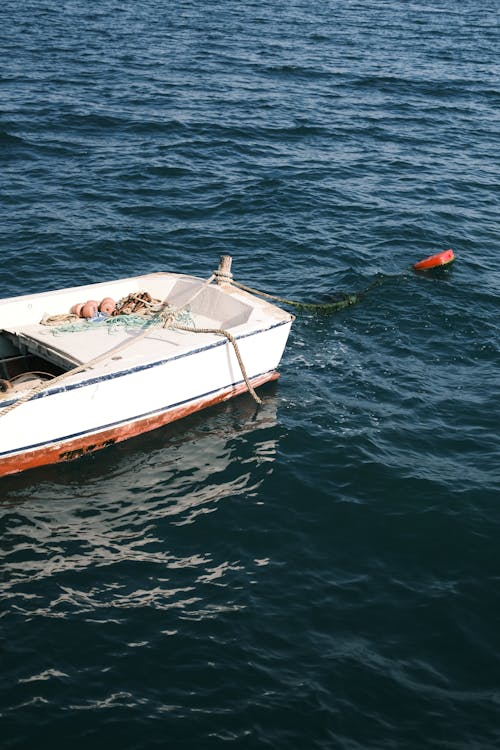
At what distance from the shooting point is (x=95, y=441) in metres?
15.2

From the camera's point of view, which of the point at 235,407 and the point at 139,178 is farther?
the point at 139,178

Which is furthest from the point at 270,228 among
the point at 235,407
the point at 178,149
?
the point at 235,407

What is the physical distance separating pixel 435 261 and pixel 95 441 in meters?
11.9

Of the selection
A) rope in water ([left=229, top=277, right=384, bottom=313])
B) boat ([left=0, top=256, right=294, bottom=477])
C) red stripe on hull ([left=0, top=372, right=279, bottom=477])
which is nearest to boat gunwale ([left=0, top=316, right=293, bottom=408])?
boat ([left=0, top=256, right=294, bottom=477])

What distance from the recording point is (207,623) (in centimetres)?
1159

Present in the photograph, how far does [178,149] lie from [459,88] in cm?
1746

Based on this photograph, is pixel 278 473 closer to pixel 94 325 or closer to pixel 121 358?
pixel 121 358

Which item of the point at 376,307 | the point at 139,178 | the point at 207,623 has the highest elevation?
the point at 139,178

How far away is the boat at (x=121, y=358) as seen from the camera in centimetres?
1423

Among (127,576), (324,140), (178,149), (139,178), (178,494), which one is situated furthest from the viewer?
(324,140)

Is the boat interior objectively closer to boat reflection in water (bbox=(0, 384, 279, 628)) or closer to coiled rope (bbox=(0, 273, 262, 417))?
coiled rope (bbox=(0, 273, 262, 417))

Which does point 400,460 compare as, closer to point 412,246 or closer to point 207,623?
point 207,623

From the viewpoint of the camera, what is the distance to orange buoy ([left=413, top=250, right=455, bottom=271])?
74.6 feet

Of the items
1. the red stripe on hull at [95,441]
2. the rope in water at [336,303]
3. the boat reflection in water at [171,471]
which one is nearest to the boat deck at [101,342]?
the red stripe on hull at [95,441]
